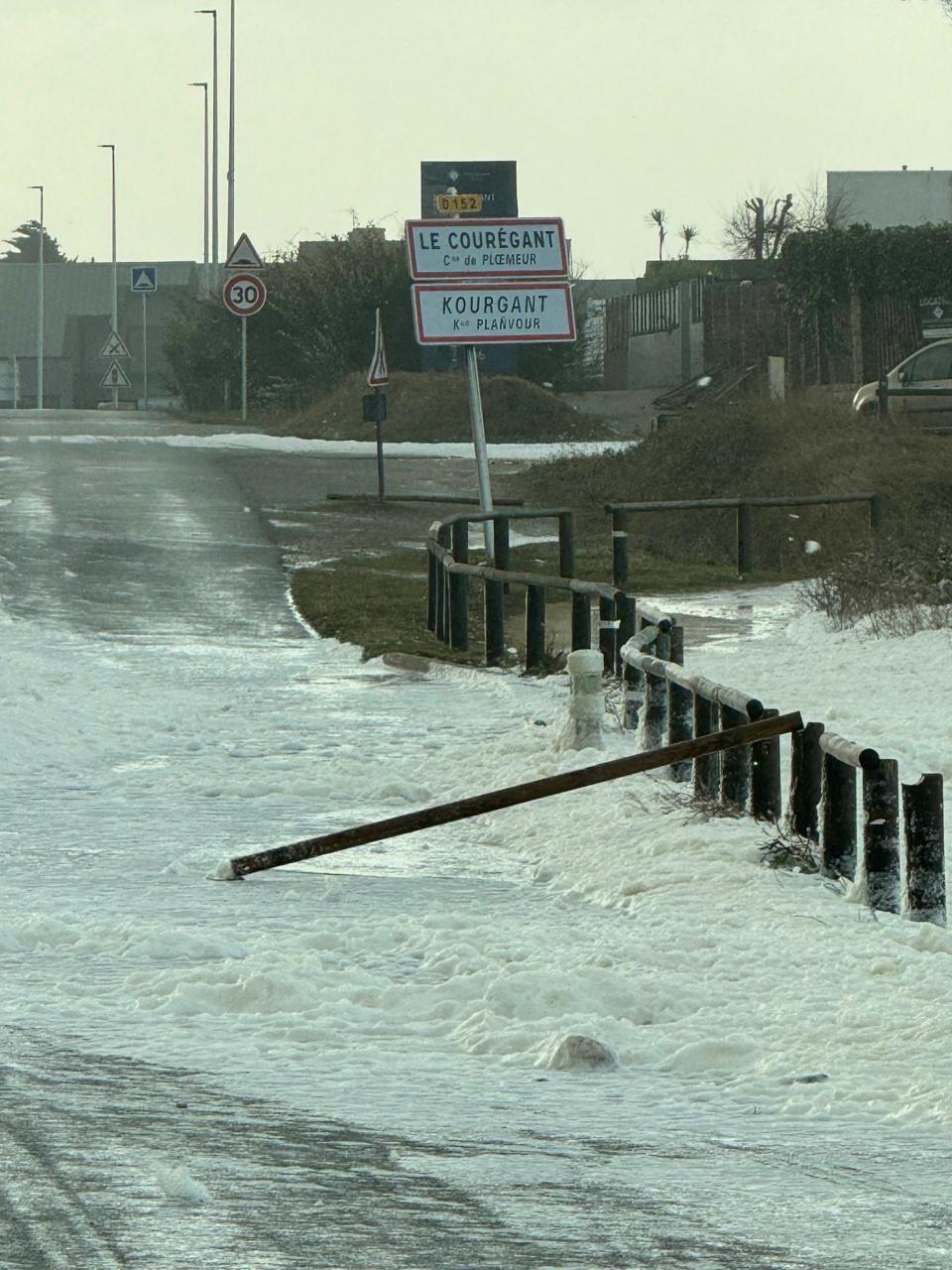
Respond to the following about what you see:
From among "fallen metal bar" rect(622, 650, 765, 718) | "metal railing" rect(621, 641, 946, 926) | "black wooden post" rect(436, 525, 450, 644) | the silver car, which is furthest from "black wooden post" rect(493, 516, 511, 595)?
the silver car

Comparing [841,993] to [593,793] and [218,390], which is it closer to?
[593,793]

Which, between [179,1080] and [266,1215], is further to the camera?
[179,1080]

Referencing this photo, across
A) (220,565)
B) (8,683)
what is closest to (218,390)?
(220,565)

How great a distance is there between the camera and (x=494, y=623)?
14.8m

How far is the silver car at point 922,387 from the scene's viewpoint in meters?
29.0

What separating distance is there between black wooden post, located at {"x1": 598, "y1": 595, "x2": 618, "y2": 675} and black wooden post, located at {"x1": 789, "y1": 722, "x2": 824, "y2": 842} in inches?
206

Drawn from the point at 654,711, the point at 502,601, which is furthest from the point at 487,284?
the point at 654,711

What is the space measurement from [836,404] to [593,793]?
69.6ft

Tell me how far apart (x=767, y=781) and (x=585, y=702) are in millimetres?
2165

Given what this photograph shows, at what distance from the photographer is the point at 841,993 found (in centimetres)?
598

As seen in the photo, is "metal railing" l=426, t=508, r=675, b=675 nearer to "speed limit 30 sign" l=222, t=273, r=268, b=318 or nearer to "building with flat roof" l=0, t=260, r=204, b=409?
"speed limit 30 sign" l=222, t=273, r=268, b=318

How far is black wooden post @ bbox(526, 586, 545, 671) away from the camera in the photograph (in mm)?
Result: 14203

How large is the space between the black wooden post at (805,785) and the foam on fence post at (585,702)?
2.46 meters

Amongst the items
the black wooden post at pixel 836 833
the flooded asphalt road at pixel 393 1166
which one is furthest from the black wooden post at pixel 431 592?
the flooded asphalt road at pixel 393 1166
